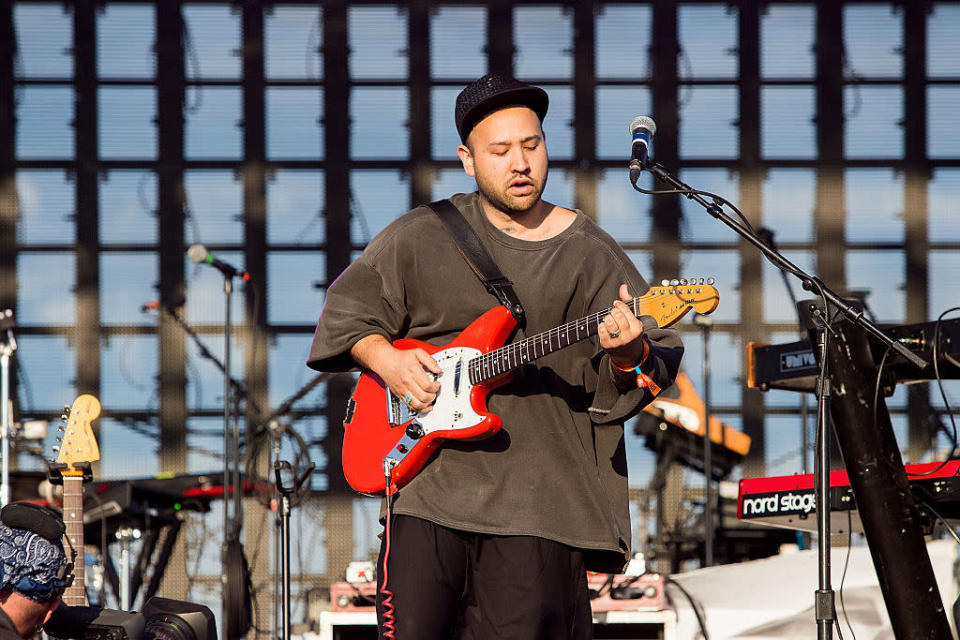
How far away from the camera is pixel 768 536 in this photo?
7496mm

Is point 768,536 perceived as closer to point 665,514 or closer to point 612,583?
point 665,514

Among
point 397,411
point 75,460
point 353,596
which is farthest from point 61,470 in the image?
point 397,411

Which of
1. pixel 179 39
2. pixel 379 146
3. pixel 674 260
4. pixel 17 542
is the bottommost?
pixel 17 542

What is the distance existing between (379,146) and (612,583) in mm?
6685

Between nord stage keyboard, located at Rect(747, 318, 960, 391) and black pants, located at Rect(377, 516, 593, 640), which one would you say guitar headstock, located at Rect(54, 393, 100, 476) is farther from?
nord stage keyboard, located at Rect(747, 318, 960, 391)

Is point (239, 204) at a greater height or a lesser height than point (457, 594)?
greater

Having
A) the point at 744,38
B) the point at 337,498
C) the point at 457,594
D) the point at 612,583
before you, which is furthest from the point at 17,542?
the point at 744,38

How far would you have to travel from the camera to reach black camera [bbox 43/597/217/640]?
2143 mm

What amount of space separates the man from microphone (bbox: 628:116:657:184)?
245 millimetres

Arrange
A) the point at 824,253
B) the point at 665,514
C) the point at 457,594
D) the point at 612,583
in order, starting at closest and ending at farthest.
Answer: the point at 457,594 → the point at 612,583 → the point at 665,514 → the point at 824,253

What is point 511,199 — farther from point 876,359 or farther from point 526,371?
point 876,359

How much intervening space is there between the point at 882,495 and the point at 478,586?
1432 mm

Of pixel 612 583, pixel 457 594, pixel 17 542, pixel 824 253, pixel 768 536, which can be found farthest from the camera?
pixel 824 253

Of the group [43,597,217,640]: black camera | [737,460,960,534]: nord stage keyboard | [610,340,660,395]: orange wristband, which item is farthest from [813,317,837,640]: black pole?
[43,597,217,640]: black camera
